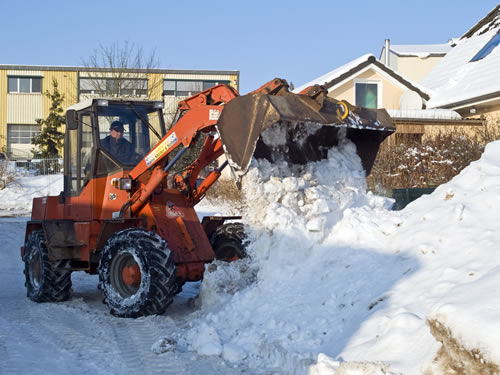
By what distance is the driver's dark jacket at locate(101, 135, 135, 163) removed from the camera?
27.5 ft

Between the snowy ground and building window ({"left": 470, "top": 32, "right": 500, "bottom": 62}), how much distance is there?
50.5 ft

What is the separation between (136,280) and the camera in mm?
7414

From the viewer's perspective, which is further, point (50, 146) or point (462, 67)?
point (50, 146)

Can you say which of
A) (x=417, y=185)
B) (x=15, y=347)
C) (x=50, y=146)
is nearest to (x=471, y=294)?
(x=15, y=347)

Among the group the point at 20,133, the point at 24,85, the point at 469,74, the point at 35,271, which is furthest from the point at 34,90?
the point at 35,271

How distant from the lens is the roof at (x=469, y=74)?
1775 centimetres

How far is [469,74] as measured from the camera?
19844mm

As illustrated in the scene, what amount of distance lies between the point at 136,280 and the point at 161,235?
2.12 feet

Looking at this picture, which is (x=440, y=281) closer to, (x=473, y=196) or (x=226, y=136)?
(x=473, y=196)

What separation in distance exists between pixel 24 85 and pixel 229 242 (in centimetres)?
3726

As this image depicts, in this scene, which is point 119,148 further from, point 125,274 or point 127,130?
point 125,274

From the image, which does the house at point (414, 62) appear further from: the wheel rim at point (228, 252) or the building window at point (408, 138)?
the wheel rim at point (228, 252)

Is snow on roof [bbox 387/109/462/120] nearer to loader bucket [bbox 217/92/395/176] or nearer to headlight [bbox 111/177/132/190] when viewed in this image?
loader bucket [bbox 217/92/395/176]

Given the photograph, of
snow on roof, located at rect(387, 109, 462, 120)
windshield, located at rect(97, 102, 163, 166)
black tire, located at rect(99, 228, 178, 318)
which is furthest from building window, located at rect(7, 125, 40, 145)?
black tire, located at rect(99, 228, 178, 318)
